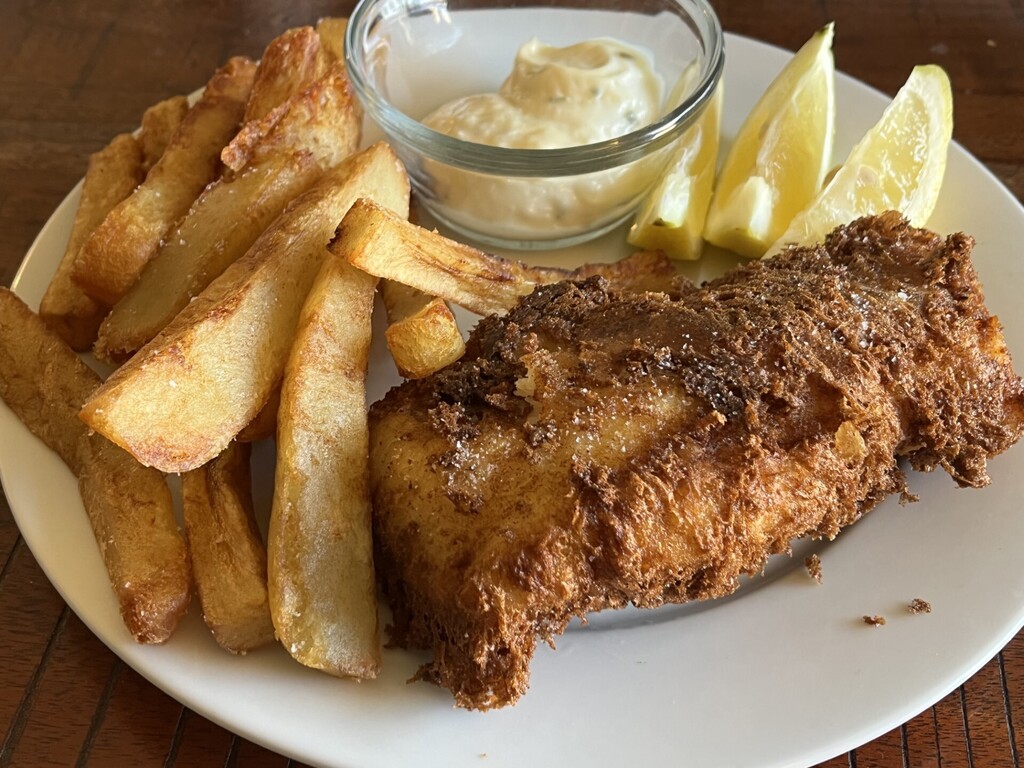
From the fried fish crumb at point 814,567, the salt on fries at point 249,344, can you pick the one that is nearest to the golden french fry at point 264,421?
the salt on fries at point 249,344

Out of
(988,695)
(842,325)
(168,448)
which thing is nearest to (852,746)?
(988,695)

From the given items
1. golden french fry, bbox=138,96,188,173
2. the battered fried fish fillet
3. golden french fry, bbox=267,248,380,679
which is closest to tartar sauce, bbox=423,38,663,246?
the battered fried fish fillet

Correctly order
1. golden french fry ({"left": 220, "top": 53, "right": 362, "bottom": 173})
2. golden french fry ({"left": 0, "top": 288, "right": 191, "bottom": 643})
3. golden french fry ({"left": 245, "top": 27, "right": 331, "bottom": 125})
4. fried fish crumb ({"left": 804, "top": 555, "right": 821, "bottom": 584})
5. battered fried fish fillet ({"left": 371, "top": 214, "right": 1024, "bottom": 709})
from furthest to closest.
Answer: golden french fry ({"left": 245, "top": 27, "right": 331, "bottom": 125}) → golden french fry ({"left": 220, "top": 53, "right": 362, "bottom": 173}) → fried fish crumb ({"left": 804, "top": 555, "right": 821, "bottom": 584}) → golden french fry ({"left": 0, "top": 288, "right": 191, "bottom": 643}) → battered fried fish fillet ({"left": 371, "top": 214, "right": 1024, "bottom": 709})

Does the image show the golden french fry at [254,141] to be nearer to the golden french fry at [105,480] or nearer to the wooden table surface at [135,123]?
the golden french fry at [105,480]

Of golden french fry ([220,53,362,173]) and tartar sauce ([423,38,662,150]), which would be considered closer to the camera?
golden french fry ([220,53,362,173])

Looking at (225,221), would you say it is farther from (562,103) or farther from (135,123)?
(135,123)

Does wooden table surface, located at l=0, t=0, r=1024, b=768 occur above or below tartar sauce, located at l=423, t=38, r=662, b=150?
below

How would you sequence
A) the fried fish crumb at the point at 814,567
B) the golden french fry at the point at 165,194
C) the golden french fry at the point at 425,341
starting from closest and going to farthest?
1. the golden french fry at the point at 425,341
2. the fried fish crumb at the point at 814,567
3. the golden french fry at the point at 165,194

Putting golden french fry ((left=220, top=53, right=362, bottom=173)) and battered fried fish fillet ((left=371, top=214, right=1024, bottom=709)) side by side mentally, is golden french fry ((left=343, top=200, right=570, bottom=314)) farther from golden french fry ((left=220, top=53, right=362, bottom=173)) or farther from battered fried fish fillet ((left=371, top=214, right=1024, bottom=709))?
golden french fry ((left=220, top=53, right=362, bottom=173))
